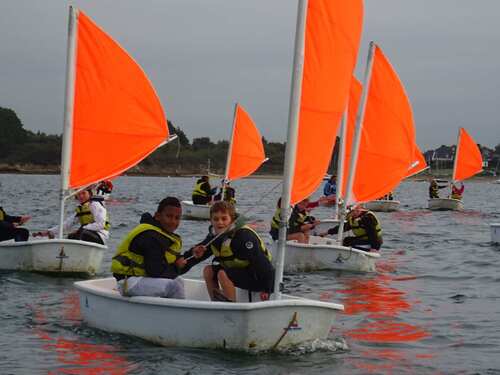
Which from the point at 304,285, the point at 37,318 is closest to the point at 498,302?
the point at 304,285

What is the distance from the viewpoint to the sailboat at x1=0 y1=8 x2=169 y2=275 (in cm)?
1420

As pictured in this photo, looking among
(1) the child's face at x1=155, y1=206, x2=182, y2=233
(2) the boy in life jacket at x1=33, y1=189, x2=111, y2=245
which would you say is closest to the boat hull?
(2) the boy in life jacket at x1=33, y1=189, x2=111, y2=245


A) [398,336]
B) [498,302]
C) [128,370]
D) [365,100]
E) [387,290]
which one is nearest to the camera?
[128,370]

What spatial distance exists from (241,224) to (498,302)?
5.62m

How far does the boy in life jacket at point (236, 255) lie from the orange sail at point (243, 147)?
22.1 m

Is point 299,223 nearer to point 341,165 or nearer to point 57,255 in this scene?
point 57,255

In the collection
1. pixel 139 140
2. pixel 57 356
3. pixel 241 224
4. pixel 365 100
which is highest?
pixel 365 100

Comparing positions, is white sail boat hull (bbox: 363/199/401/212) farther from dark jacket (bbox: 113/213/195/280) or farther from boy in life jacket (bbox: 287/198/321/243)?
dark jacket (bbox: 113/213/195/280)

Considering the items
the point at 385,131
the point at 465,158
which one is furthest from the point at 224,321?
the point at 465,158

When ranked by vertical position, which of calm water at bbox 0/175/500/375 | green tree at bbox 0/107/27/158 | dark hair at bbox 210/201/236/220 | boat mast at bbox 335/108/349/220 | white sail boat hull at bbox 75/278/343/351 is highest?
green tree at bbox 0/107/27/158

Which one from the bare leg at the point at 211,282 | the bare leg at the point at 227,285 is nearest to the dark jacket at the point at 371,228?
the bare leg at the point at 211,282

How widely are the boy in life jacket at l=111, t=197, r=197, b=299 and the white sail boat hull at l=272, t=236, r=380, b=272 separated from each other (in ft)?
20.7

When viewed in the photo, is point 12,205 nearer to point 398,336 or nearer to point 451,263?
point 451,263

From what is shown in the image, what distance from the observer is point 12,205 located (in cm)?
3812
